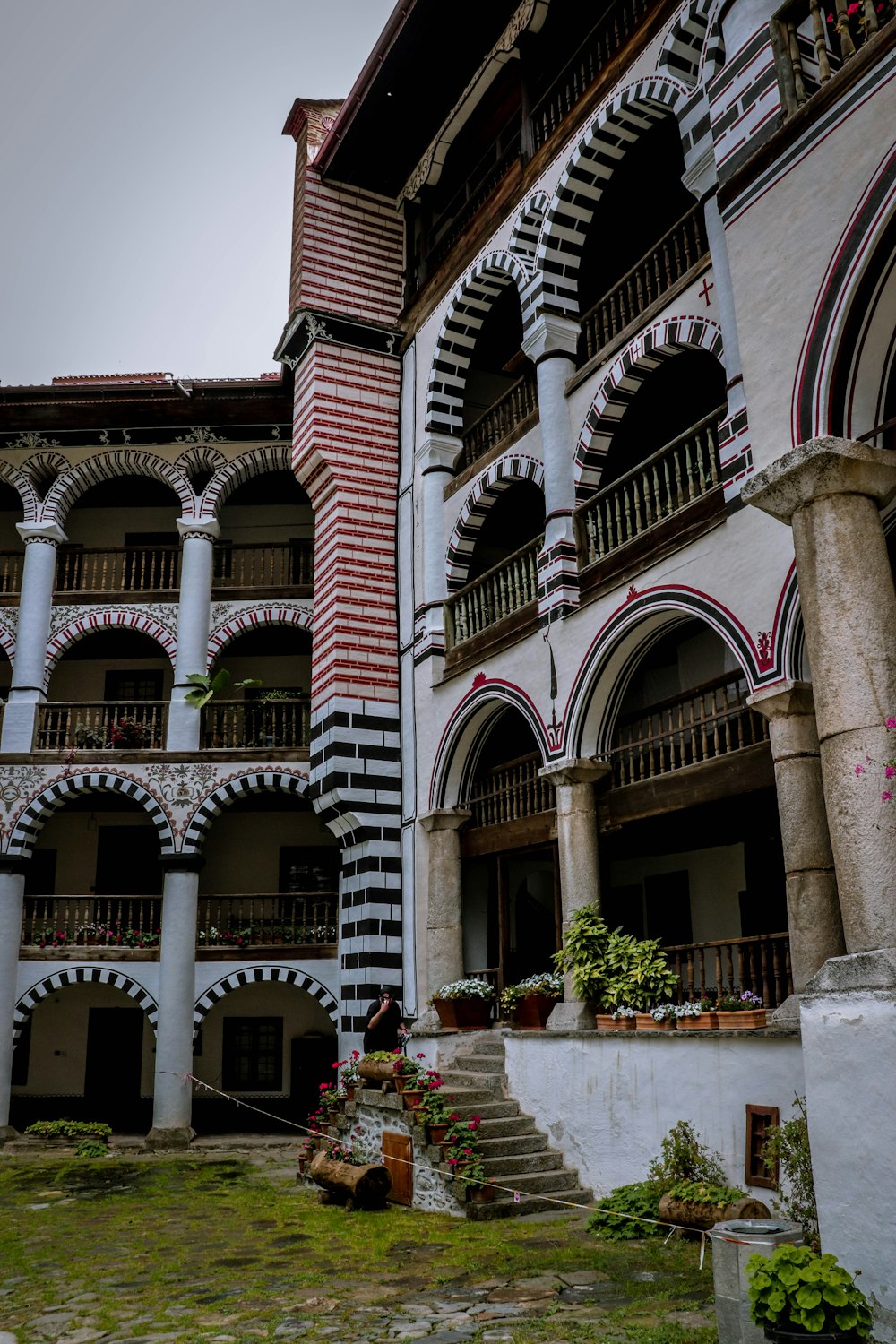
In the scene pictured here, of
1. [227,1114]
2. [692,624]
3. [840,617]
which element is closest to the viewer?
[840,617]

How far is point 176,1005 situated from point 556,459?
31.5 feet

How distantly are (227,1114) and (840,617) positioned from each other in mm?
15200

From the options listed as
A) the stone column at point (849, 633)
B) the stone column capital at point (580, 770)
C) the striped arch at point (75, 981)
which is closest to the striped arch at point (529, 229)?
the stone column capital at point (580, 770)

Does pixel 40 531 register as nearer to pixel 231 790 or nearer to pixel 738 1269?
pixel 231 790

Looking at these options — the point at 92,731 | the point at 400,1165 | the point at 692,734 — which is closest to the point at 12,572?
the point at 92,731

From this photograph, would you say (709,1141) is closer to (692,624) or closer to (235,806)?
(692,624)

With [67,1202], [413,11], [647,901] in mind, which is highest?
[413,11]

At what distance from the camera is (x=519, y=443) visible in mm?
12859

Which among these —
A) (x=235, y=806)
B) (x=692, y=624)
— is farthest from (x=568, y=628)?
(x=235, y=806)

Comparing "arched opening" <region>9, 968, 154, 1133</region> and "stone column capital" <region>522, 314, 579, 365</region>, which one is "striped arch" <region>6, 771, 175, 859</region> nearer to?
"arched opening" <region>9, 968, 154, 1133</region>

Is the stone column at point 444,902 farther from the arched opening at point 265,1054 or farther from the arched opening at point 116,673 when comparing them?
the arched opening at point 116,673

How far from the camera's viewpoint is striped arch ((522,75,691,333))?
11383 mm

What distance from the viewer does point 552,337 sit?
12117 millimetres

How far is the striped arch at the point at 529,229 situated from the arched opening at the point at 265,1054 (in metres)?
11.4
